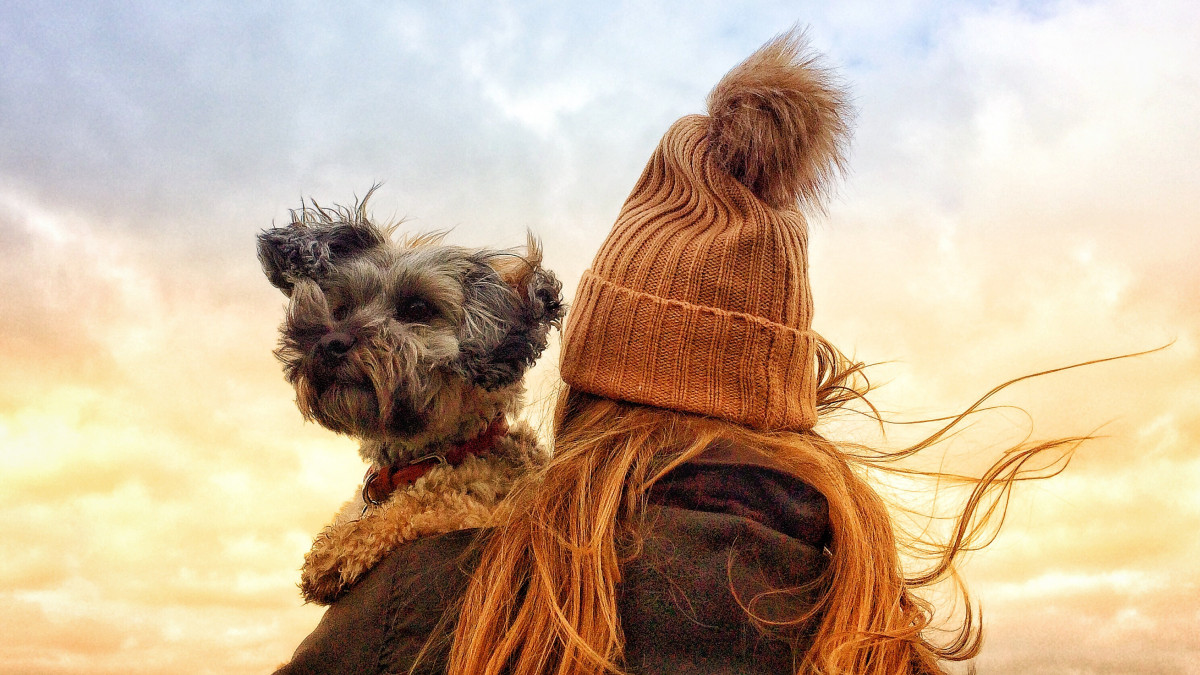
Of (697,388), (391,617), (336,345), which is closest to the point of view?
(391,617)

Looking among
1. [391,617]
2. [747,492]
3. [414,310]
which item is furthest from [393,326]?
[747,492]

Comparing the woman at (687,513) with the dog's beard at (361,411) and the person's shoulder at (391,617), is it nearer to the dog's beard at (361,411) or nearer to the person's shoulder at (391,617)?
the person's shoulder at (391,617)

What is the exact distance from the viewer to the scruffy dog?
3.48 metres

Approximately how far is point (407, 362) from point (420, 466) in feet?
1.69

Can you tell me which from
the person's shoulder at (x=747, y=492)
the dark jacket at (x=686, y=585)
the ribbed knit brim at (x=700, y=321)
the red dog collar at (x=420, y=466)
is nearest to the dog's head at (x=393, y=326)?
the red dog collar at (x=420, y=466)

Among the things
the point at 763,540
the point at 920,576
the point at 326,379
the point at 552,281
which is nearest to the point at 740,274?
the point at 552,281

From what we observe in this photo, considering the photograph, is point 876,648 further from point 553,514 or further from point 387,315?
point 387,315

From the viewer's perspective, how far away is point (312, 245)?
3.67 m

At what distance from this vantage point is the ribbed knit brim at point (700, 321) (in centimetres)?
326

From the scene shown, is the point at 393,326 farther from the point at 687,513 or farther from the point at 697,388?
the point at 687,513

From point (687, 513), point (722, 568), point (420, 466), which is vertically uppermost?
point (420, 466)

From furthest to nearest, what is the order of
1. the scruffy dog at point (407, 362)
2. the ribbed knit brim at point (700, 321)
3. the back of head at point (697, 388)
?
the scruffy dog at point (407, 362) → the ribbed knit brim at point (700, 321) → the back of head at point (697, 388)

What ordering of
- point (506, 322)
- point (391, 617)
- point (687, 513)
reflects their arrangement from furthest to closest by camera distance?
point (506, 322)
point (391, 617)
point (687, 513)

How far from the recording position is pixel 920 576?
3.42m
